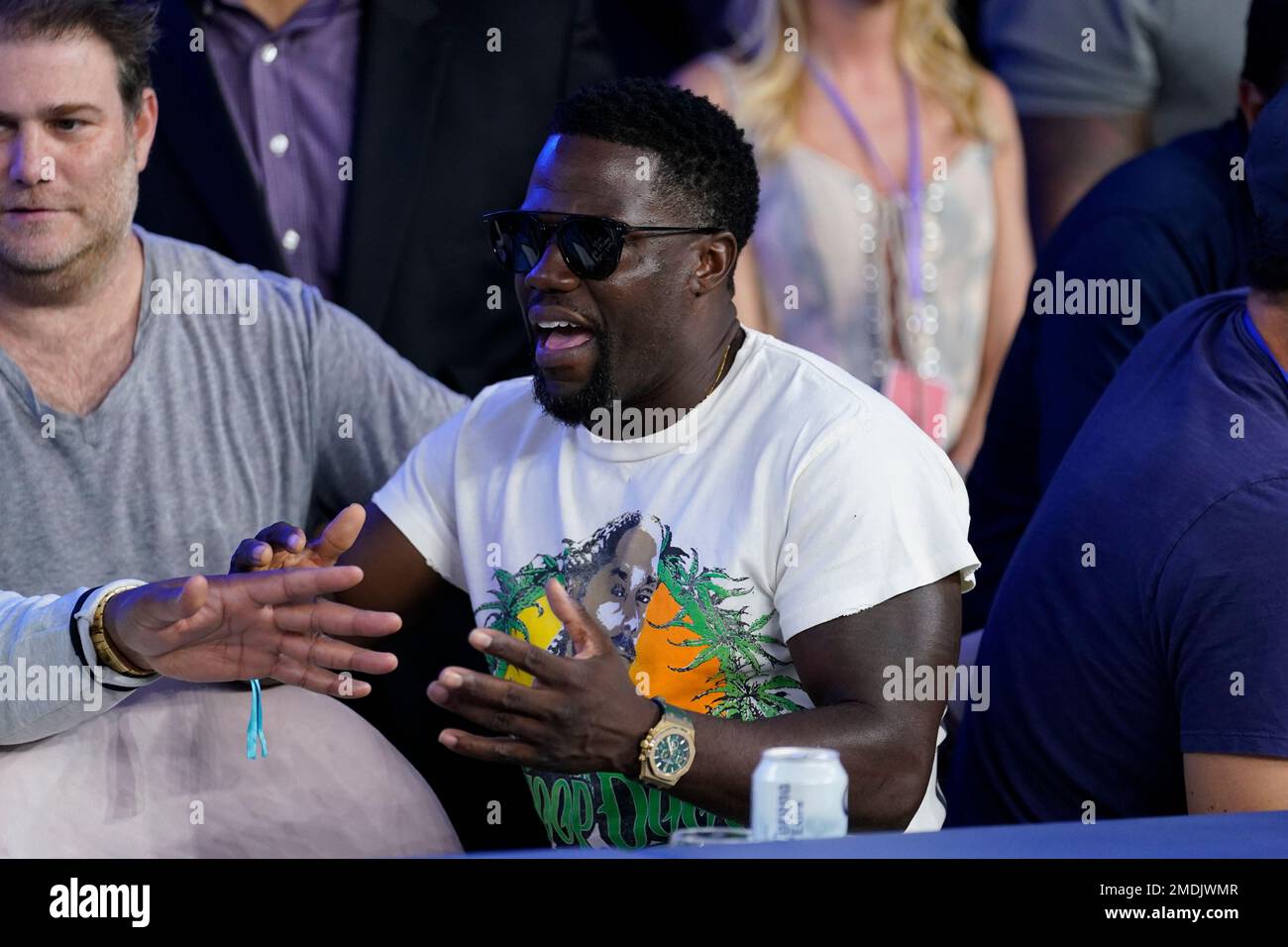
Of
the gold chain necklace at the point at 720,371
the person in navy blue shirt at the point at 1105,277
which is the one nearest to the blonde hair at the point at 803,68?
the person in navy blue shirt at the point at 1105,277

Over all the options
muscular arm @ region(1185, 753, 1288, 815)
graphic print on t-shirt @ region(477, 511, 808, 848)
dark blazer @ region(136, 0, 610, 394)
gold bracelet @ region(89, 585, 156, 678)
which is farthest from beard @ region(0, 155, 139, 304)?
muscular arm @ region(1185, 753, 1288, 815)

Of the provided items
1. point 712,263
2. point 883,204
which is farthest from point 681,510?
point 883,204

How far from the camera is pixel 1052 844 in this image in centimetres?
154

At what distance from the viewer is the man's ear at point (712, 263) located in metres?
2.36

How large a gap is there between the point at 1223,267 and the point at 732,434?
153cm

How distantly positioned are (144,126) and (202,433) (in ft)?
1.76

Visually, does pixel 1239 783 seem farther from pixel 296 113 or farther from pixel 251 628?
pixel 296 113

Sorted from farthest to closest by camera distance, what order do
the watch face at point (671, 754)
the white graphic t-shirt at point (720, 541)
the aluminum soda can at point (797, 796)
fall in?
the white graphic t-shirt at point (720, 541) → the watch face at point (671, 754) → the aluminum soda can at point (797, 796)

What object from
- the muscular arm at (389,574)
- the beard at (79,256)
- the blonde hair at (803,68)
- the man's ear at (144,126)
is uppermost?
the blonde hair at (803,68)

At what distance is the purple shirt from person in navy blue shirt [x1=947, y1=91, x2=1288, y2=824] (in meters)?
1.52

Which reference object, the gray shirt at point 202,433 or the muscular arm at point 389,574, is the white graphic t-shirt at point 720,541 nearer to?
the muscular arm at point 389,574

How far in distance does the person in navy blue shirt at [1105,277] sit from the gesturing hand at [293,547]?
55.9 inches
